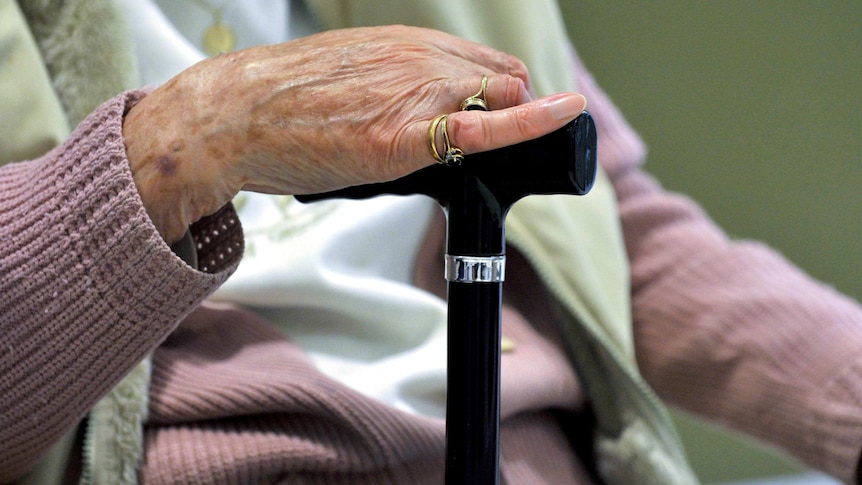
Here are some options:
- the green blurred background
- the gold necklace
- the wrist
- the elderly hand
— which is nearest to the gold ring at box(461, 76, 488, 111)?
the elderly hand

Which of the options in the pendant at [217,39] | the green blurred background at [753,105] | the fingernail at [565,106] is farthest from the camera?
the green blurred background at [753,105]

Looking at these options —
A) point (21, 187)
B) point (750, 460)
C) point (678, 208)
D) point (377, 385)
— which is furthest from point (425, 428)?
point (750, 460)

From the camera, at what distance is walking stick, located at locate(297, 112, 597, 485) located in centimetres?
39

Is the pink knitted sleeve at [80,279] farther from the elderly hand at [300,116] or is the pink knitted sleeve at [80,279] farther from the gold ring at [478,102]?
the gold ring at [478,102]

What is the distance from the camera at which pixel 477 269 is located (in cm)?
39

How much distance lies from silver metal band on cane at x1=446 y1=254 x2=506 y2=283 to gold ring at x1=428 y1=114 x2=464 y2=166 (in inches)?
1.8

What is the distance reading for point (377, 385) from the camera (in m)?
0.61

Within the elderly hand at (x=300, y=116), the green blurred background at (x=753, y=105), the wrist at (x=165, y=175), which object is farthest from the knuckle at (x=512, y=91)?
the green blurred background at (x=753, y=105)

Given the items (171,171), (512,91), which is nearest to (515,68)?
(512,91)

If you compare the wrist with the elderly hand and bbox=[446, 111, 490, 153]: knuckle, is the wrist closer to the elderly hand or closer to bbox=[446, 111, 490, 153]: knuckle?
the elderly hand

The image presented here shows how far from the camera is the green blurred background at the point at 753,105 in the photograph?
3.97 ft

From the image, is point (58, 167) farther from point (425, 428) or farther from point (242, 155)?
point (425, 428)

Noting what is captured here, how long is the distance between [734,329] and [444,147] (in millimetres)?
488

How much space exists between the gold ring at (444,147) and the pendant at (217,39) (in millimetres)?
359
